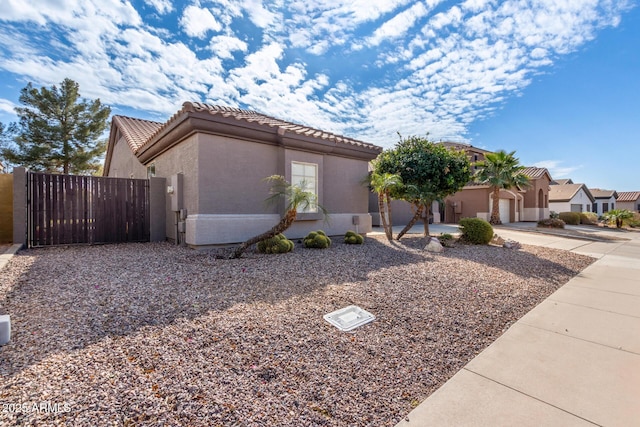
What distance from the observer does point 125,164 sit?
15898mm

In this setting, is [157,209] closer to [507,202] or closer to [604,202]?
[507,202]

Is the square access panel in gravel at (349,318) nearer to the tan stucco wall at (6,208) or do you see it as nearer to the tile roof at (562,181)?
the tan stucco wall at (6,208)

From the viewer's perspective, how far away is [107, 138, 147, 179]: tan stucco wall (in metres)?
13.6

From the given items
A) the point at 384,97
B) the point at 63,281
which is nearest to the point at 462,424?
the point at 63,281

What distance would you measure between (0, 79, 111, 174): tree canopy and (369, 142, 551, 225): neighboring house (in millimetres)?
22283

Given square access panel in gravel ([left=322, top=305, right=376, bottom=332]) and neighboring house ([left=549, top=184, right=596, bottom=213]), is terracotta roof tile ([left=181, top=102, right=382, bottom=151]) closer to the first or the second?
square access panel in gravel ([left=322, top=305, right=376, bottom=332])

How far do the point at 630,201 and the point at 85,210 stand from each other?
69487 millimetres

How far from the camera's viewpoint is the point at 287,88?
1177 cm

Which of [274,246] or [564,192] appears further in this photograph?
[564,192]

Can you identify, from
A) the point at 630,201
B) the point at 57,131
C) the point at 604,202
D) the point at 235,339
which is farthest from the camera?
the point at 630,201

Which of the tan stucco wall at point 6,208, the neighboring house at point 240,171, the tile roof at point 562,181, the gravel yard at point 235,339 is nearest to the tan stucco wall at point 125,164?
the neighboring house at point 240,171

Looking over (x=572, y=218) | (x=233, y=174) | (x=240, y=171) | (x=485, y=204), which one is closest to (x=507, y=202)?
(x=485, y=204)

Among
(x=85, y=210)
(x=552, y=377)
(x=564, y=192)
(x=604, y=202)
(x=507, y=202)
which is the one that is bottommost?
(x=552, y=377)

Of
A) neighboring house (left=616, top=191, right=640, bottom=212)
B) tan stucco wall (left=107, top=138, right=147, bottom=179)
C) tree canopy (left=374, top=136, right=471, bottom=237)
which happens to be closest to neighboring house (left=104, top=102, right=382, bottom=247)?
tree canopy (left=374, top=136, right=471, bottom=237)
